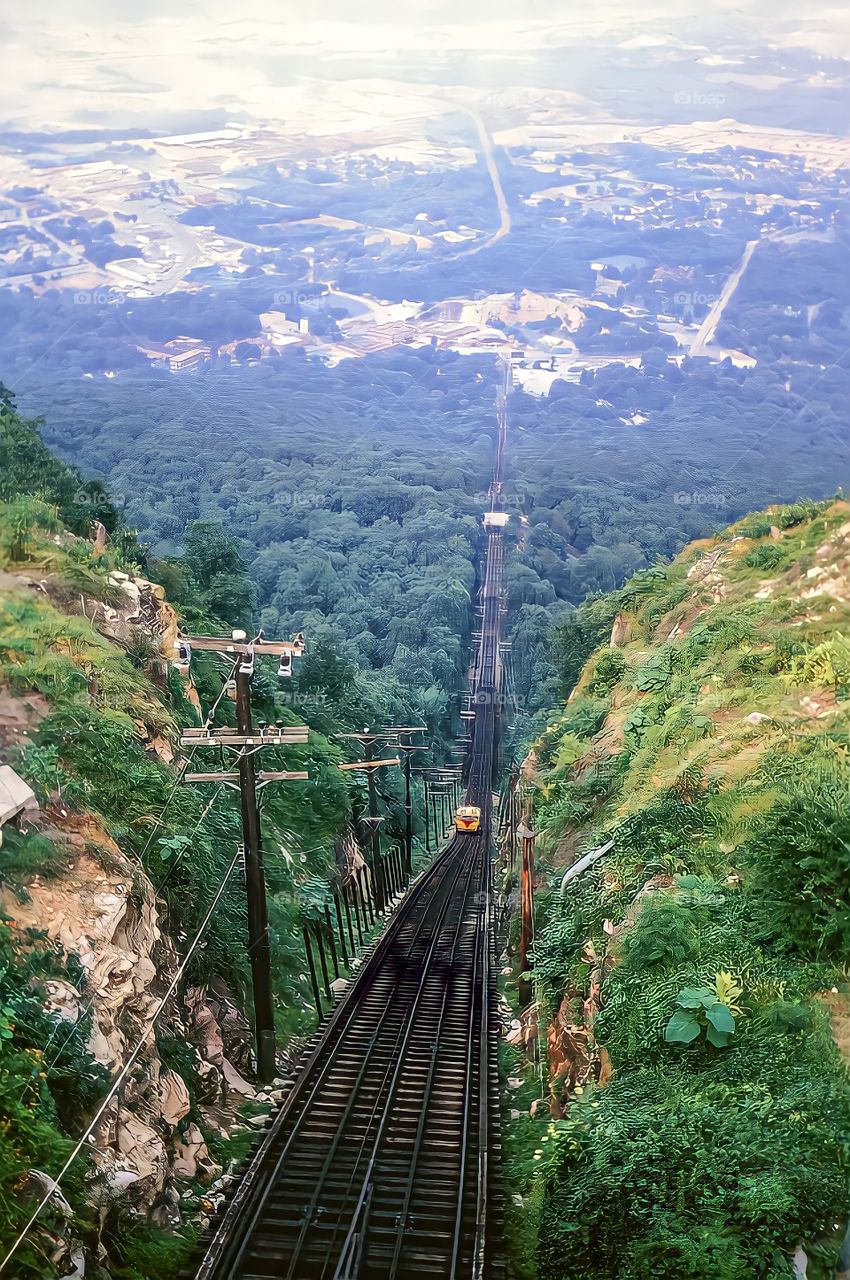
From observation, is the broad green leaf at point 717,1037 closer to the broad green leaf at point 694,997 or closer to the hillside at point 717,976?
the hillside at point 717,976

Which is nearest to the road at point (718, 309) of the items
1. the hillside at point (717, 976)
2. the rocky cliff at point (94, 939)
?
the hillside at point (717, 976)

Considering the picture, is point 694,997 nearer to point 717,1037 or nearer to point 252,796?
point 717,1037

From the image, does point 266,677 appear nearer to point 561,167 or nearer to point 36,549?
point 36,549

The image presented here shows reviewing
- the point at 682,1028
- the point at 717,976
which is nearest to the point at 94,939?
the point at 682,1028

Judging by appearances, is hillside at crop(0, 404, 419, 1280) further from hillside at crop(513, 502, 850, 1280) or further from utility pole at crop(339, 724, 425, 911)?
utility pole at crop(339, 724, 425, 911)

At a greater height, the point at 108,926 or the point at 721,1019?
the point at 721,1019

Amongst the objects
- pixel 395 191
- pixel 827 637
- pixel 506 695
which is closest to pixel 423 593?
pixel 506 695

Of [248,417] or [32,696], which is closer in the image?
[32,696]
